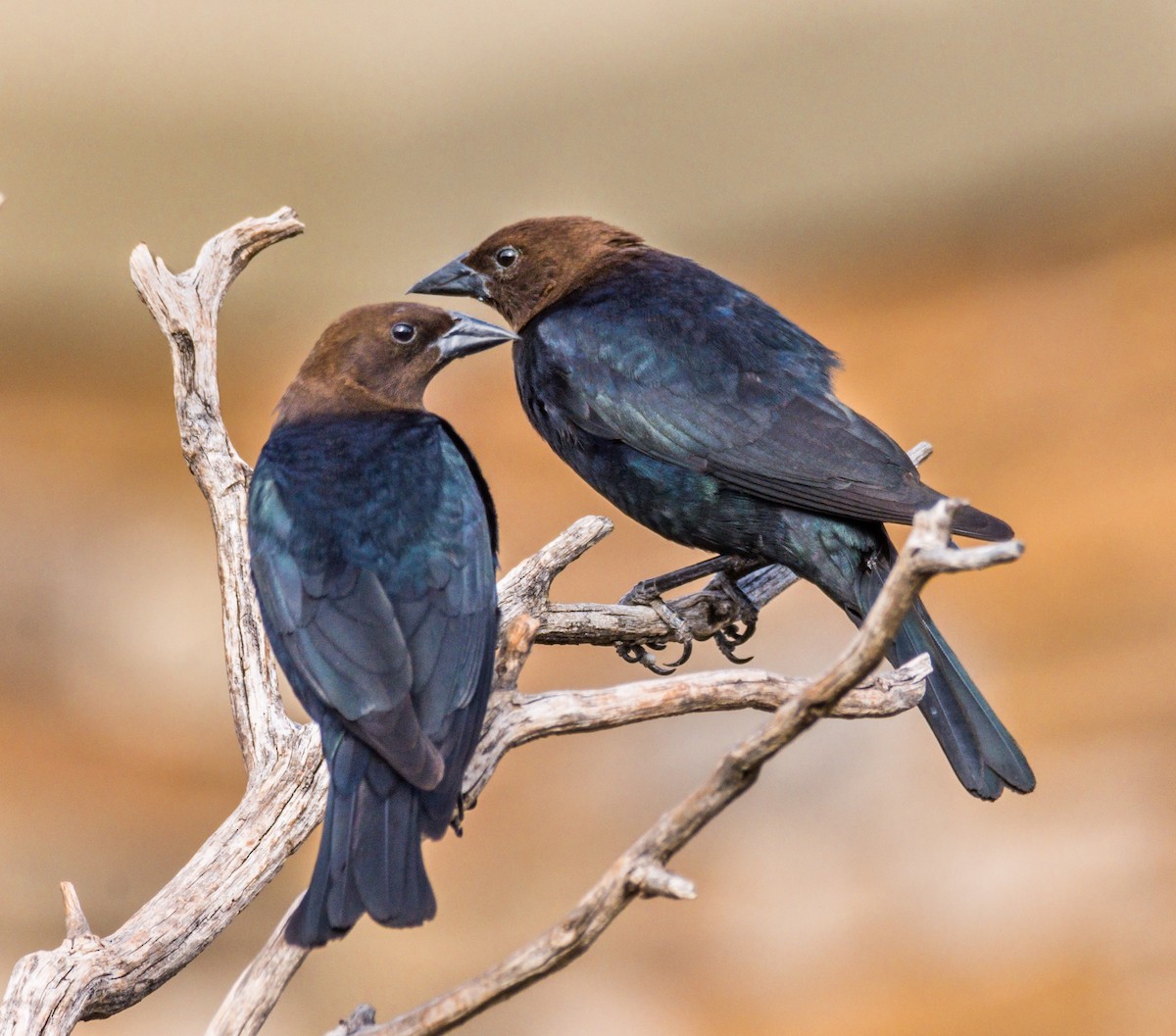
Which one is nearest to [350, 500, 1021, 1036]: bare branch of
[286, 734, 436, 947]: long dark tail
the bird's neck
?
[286, 734, 436, 947]: long dark tail

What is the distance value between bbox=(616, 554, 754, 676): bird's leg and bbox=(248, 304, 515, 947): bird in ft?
1.92

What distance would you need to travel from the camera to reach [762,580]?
4.21 metres

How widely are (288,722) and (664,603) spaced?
1.14 metres

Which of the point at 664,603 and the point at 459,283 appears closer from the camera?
the point at 664,603

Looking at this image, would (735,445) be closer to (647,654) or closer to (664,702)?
(647,654)

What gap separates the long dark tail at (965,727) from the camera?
3352mm

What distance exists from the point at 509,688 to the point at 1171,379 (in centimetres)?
532

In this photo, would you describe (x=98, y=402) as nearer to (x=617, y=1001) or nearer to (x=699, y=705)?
(x=617, y=1001)

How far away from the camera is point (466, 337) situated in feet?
12.5

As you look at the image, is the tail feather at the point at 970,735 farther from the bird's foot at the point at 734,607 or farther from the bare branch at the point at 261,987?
the bare branch at the point at 261,987

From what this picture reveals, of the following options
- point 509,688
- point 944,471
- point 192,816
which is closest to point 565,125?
point 944,471

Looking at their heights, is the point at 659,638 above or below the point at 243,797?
above

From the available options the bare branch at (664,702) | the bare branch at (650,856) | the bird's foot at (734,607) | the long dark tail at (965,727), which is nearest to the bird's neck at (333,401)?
the bird's foot at (734,607)

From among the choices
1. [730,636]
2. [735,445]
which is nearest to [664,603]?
[730,636]
